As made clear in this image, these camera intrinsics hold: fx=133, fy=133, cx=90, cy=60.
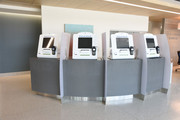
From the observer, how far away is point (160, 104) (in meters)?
3.26

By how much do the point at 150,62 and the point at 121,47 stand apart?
87 cm

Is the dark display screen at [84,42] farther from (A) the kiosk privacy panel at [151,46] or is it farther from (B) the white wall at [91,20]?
(B) the white wall at [91,20]

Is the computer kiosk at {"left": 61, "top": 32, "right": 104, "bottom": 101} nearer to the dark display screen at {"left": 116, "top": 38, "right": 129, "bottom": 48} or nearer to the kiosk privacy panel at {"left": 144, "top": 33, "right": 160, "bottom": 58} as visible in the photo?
the dark display screen at {"left": 116, "top": 38, "right": 129, "bottom": 48}

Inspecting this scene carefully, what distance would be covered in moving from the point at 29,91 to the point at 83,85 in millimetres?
1871

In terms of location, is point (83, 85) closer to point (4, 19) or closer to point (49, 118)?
point (49, 118)

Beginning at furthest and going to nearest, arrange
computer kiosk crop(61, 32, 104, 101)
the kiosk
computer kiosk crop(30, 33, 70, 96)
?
1. the kiosk
2. computer kiosk crop(30, 33, 70, 96)
3. computer kiosk crop(61, 32, 104, 101)

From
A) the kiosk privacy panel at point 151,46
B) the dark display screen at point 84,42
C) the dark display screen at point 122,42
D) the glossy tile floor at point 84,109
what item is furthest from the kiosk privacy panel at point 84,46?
the kiosk privacy panel at point 151,46

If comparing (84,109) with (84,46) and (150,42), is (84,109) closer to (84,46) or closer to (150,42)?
(84,46)

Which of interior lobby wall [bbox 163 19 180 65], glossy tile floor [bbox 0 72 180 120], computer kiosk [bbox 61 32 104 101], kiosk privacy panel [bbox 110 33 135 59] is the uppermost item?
interior lobby wall [bbox 163 19 180 65]

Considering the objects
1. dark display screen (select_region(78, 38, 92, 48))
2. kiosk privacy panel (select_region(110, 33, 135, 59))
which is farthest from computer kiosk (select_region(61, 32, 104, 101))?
kiosk privacy panel (select_region(110, 33, 135, 59))

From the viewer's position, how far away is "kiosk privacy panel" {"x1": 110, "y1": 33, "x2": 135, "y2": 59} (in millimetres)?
3388

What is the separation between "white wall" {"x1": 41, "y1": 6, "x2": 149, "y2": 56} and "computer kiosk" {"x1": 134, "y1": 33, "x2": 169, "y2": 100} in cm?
271

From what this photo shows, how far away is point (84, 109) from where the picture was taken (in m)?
3.00

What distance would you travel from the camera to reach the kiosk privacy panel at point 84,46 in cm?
333
